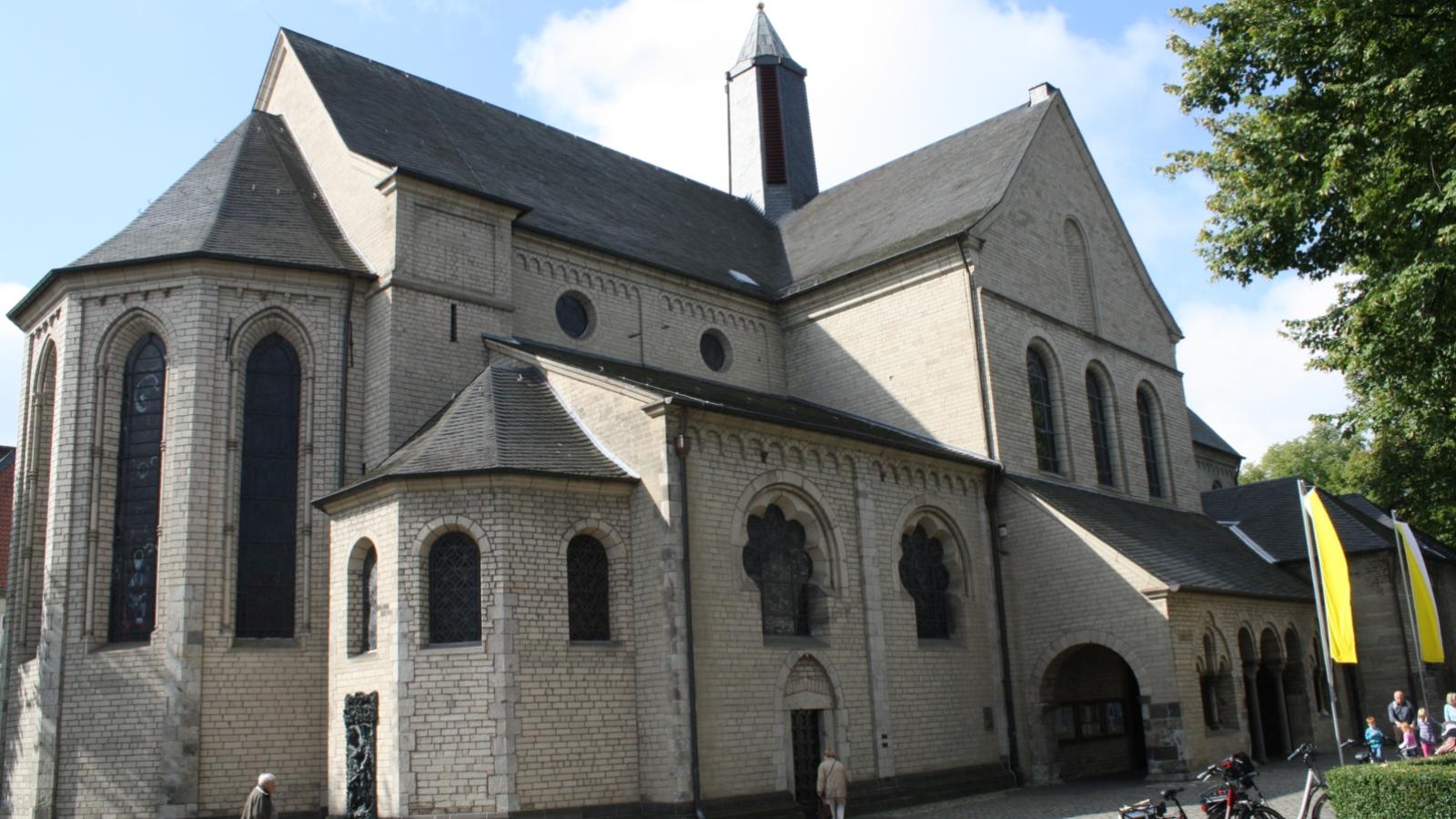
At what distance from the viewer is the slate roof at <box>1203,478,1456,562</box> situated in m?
28.8

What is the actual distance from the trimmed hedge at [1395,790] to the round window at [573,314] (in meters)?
15.0

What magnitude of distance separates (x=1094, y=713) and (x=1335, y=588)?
8.73m

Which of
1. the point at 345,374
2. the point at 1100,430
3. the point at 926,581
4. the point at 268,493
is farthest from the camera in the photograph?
the point at 1100,430

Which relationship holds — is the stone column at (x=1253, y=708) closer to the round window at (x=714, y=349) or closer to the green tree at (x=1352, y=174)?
the green tree at (x=1352, y=174)

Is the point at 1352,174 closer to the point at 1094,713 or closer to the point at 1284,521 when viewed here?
the point at 1094,713

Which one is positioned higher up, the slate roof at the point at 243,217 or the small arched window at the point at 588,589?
the slate roof at the point at 243,217

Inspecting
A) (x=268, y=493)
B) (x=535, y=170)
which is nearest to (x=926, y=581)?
(x=268, y=493)

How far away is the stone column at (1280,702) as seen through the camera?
80.5 feet

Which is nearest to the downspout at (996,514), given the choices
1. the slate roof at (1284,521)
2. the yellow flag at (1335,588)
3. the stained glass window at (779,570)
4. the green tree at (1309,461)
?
the stained glass window at (779,570)

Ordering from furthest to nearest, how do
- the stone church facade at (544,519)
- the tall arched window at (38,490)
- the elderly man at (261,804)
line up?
the tall arched window at (38,490) → the stone church facade at (544,519) → the elderly man at (261,804)

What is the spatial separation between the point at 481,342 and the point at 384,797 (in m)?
8.08

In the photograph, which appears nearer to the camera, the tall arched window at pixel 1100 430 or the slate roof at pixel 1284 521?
the tall arched window at pixel 1100 430

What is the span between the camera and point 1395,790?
1260cm

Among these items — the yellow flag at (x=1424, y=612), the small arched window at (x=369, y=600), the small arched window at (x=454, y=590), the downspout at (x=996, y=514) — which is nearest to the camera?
the small arched window at (x=454, y=590)
